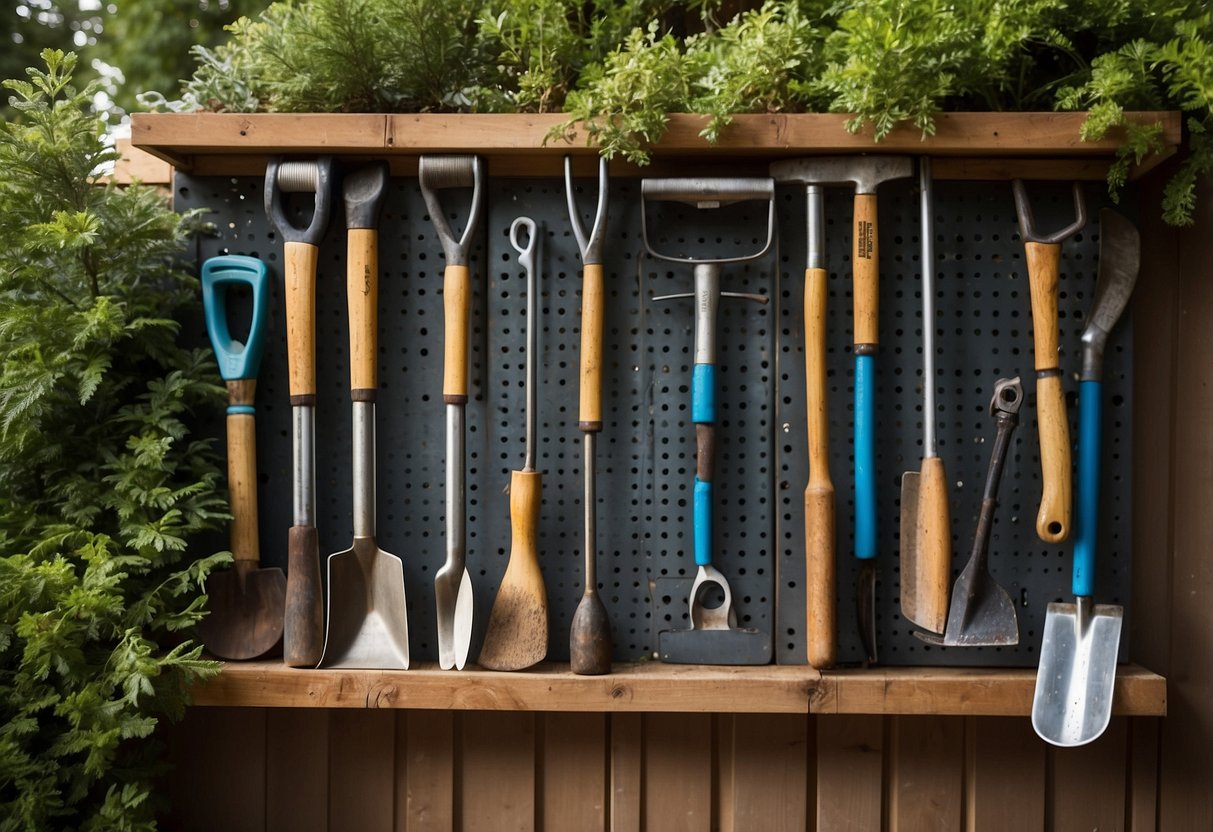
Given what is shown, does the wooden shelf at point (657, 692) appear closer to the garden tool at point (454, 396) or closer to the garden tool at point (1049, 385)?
the garden tool at point (454, 396)

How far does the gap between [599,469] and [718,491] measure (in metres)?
0.24

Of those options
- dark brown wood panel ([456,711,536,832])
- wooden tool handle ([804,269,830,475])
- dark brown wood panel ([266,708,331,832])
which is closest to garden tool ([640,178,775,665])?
wooden tool handle ([804,269,830,475])

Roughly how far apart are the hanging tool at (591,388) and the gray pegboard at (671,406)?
0.21ft

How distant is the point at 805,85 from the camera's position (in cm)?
167

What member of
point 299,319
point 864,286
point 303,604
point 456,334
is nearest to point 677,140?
point 864,286

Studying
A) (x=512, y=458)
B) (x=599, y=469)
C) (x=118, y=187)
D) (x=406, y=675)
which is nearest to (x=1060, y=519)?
(x=599, y=469)

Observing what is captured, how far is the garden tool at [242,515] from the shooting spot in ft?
5.73

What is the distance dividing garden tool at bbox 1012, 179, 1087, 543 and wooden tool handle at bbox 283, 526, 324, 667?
4.49 feet

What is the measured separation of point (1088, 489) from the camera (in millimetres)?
1697

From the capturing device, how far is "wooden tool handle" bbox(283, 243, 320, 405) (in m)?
1.73

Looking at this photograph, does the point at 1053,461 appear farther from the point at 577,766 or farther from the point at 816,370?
the point at 577,766

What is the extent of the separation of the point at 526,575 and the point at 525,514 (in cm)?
12

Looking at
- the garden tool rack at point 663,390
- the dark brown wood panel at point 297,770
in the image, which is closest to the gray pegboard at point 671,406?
the garden tool rack at point 663,390

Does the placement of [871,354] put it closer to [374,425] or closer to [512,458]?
[512,458]
